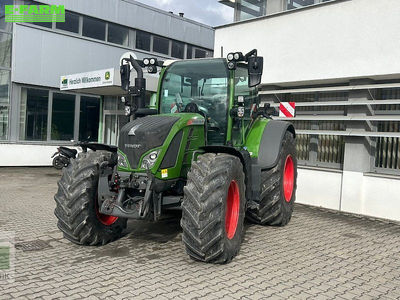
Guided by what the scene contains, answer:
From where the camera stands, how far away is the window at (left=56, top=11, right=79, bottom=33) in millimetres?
15758

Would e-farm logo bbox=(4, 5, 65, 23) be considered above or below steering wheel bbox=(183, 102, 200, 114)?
above

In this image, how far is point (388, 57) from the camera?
7.66 m

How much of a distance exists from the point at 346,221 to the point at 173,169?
4132 mm

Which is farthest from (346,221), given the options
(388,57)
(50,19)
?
(50,19)

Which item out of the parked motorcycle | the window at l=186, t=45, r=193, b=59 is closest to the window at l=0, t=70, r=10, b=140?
the parked motorcycle

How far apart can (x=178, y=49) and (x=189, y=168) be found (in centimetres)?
1597

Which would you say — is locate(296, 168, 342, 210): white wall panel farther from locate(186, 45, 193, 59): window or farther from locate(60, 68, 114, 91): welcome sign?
locate(186, 45, 193, 59): window

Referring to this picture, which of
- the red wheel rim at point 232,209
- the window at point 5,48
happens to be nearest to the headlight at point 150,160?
the red wheel rim at point 232,209

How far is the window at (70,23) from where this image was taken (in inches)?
620

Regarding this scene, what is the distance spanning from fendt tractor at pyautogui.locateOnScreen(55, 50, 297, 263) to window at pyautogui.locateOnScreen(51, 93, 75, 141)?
1062cm

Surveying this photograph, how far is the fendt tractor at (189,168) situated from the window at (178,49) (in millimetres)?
14253

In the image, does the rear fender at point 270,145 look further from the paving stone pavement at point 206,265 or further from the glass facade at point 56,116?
the glass facade at point 56,116

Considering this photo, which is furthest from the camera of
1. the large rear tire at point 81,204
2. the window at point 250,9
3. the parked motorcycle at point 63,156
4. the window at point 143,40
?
the window at point 143,40

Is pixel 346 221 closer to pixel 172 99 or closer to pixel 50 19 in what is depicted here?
pixel 172 99
